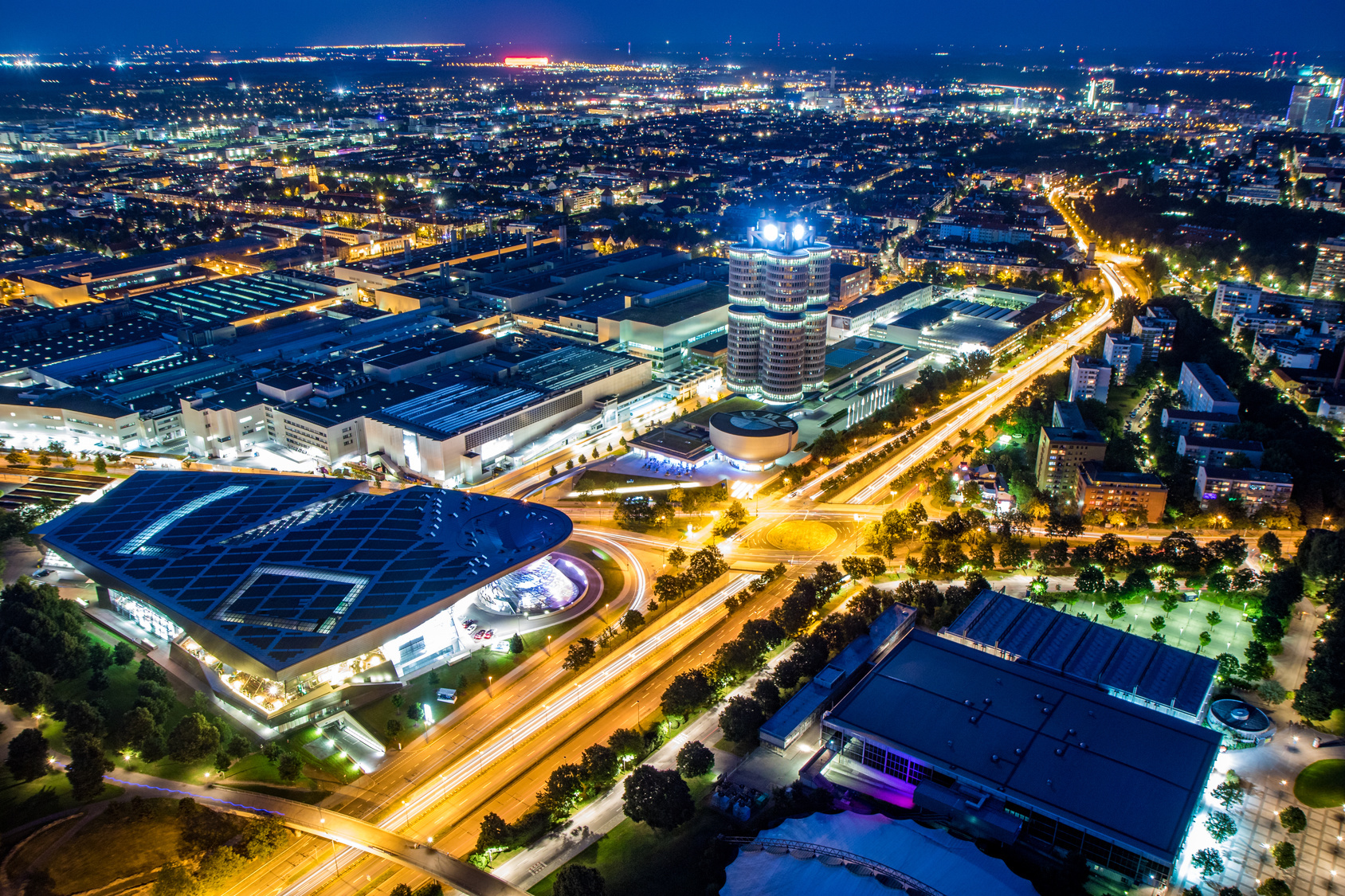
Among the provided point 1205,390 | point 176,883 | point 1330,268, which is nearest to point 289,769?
point 176,883

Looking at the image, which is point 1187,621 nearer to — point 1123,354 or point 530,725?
point 530,725

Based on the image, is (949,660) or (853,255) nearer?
(949,660)

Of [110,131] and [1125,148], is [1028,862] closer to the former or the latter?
[1125,148]

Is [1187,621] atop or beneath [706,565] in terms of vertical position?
beneath

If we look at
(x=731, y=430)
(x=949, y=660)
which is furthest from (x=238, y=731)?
(x=731, y=430)

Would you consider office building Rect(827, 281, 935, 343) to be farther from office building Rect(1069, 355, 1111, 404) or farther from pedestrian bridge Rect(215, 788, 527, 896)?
pedestrian bridge Rect(215, 788, 527, 896)

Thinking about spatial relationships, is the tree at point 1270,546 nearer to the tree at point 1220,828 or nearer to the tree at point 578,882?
the tree at point 1220,828

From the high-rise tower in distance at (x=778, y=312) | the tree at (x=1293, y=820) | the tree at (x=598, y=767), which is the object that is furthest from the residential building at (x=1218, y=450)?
the tree at (x=598, y=767)
